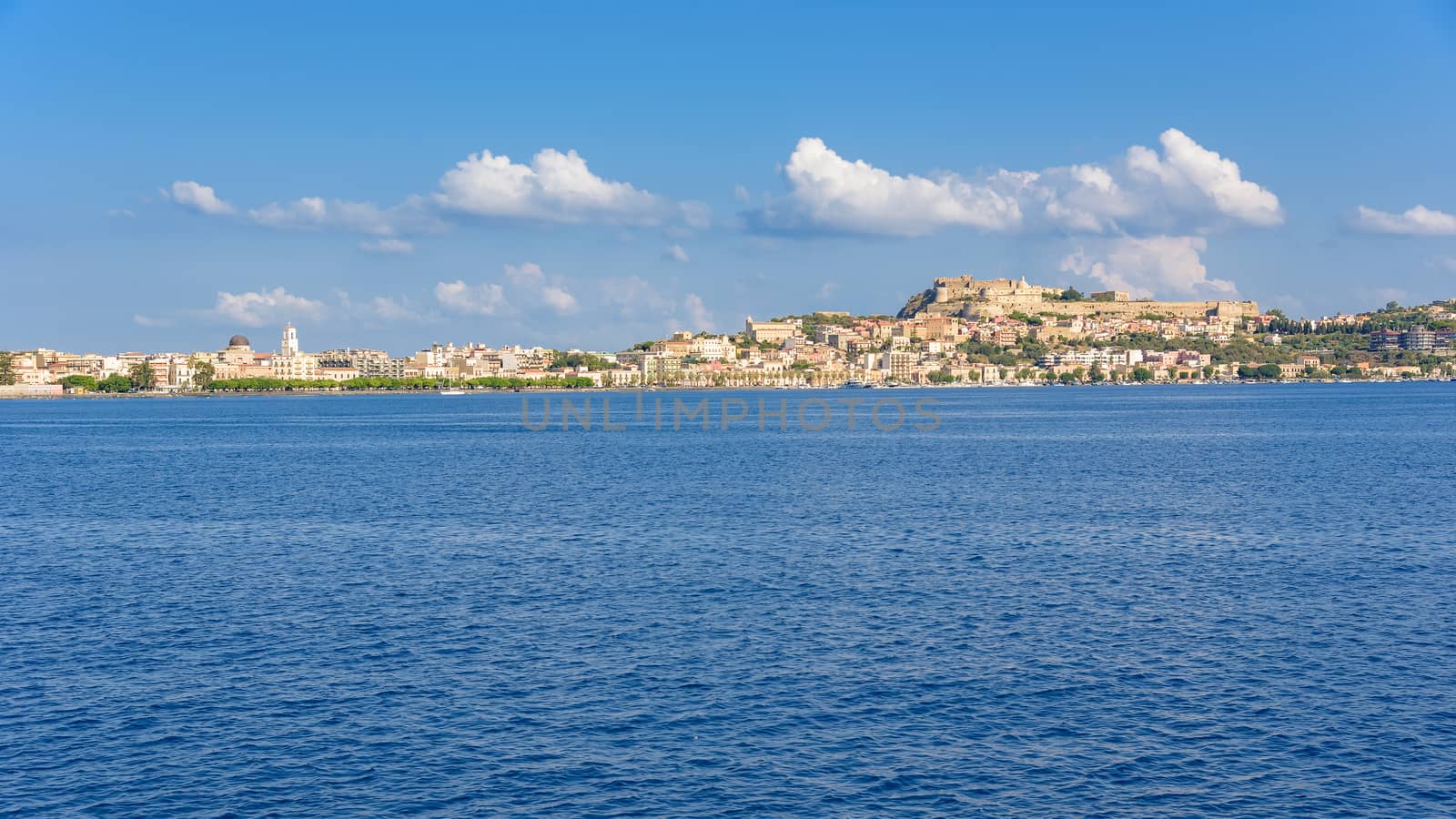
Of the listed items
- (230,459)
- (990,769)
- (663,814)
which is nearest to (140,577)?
(663,814)

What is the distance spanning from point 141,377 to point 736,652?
189 meters

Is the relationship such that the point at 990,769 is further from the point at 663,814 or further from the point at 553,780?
the point at 553,780

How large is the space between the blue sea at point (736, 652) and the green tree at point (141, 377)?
529 feet

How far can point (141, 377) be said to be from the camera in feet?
616

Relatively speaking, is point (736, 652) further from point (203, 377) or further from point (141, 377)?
point (141, 377)

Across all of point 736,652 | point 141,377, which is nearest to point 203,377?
point 141,377

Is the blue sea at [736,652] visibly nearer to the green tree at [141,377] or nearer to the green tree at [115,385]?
the green tree at [141,377]

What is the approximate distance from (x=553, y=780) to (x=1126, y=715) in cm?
666

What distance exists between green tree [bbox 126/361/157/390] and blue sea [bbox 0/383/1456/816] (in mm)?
161114

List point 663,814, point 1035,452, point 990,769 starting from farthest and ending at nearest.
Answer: point 1035,452 < point 990,769 < point 663,814

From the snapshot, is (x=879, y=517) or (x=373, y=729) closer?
(x=373, y=729)

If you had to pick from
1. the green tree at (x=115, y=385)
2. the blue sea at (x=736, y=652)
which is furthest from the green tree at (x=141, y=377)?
the blue sea at (x=736, y=652)

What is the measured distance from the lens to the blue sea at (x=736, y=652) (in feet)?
43.6

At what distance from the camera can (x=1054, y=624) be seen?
19.7 metres
